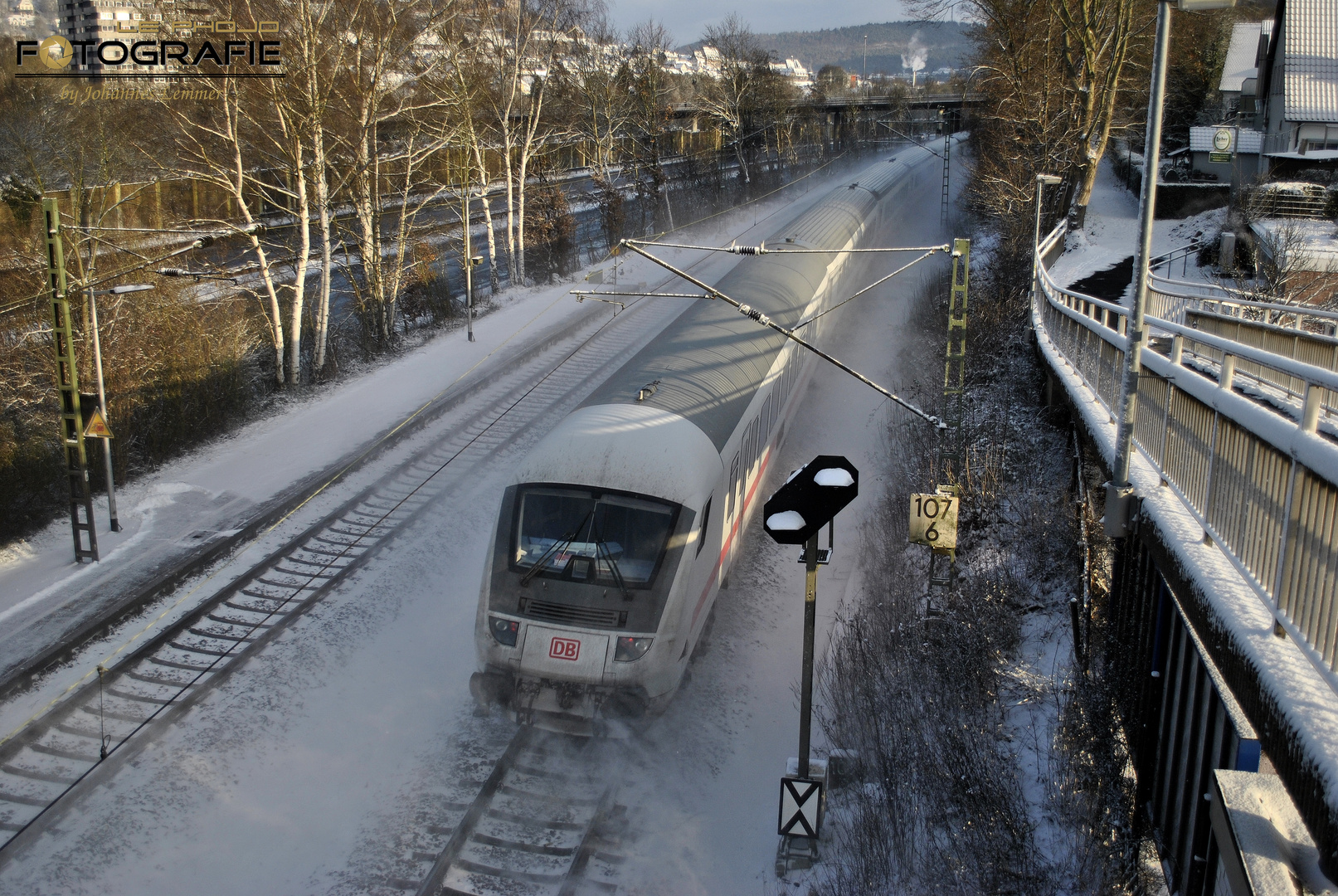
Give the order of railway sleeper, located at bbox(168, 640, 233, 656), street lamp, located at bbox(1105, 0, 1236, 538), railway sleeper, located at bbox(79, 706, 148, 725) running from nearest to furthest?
street lamp, located at bbox(1105, 0, 1236, 538) < railway sleeper, located at bbox(79, 706, 148, 725) < railway sleeper, located at bbox(168, 640, 233, 656)

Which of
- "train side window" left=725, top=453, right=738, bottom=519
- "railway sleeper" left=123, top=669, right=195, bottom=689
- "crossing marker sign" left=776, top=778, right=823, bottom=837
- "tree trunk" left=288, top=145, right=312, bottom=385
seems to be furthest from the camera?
"tree trunk" left=288, top=145, right=312, bottom=385

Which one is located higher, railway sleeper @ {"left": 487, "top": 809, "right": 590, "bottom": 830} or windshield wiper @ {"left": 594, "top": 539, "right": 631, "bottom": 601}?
windshield wiper @ {"left": 594, "top": 539, "right": 631, "bottom": 601}

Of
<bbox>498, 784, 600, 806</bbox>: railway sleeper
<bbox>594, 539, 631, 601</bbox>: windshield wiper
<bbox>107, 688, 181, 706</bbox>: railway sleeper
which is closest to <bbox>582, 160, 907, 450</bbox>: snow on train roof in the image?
<bbox>594, 539, 631, 601</bbox>: windshield wiper

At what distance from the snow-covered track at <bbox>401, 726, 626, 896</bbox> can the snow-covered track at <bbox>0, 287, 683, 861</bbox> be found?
3639 mm

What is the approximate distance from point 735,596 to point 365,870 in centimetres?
616

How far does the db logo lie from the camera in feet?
29.7

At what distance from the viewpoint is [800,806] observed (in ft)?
27.3

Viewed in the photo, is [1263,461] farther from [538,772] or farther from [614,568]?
[538,772]

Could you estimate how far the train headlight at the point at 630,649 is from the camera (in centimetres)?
905

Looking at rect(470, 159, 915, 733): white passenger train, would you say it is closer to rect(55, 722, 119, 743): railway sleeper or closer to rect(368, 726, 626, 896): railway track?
rect(368, 726, 626, 896): railway track

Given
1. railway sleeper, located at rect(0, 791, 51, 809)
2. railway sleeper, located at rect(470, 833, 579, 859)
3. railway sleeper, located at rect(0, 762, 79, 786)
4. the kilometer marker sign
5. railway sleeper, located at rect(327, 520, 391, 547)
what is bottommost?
railway sleeper, located at rect(470, 833, 579, 859)

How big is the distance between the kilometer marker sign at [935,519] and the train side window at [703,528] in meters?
2.63

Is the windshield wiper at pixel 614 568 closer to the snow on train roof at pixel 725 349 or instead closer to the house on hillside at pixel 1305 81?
the snow on train roof at pixel 725 349

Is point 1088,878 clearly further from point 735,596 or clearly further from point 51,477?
point 51,477
